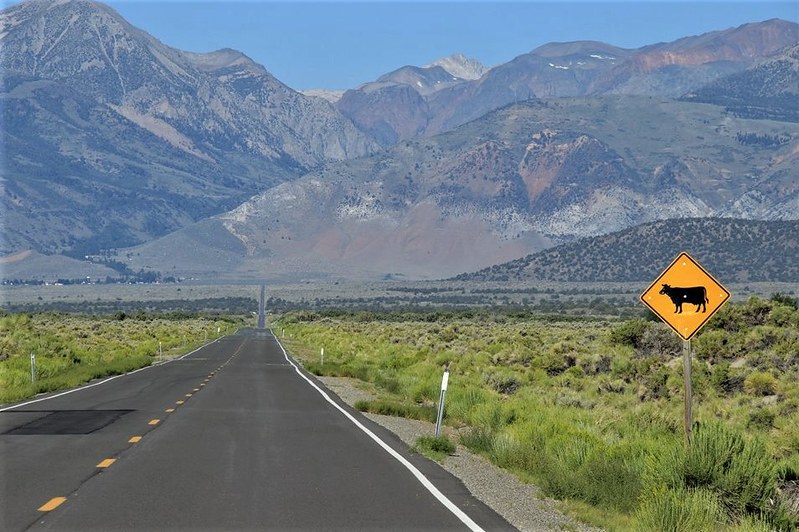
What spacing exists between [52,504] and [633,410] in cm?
1503

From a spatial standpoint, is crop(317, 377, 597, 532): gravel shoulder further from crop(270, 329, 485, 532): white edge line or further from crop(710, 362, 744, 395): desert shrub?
crop(710, 362, 744, 395): desert shrub

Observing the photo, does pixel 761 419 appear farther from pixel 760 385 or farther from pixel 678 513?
pixel 678 513

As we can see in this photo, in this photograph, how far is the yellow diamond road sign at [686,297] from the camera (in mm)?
15586

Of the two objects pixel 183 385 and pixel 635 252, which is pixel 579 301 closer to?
pixel 635 252

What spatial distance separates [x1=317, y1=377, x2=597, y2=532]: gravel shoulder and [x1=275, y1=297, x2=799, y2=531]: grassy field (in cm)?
25

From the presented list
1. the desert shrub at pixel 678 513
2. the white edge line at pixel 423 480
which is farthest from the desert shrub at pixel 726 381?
the desert shrub at pixel 678 513

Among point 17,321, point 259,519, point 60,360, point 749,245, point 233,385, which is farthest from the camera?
point 749,245

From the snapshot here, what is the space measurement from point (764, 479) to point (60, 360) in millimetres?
32822

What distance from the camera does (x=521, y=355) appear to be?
42.2 m

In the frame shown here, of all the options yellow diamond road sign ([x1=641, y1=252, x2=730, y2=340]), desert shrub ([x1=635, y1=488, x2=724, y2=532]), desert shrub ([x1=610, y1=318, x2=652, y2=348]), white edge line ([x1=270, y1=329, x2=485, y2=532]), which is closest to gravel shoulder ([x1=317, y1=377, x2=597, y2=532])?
white edge line ([x1=270, y1=329, x2=485, y2=532])

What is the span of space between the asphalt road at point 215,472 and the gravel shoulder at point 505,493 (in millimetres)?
241

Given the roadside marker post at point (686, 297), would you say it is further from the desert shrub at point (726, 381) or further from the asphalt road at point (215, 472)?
the desert shrub at point (726, 381)

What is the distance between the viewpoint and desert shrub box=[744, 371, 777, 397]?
27.9 metres

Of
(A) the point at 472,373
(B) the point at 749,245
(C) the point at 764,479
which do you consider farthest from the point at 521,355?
(B) the point at 749,245
